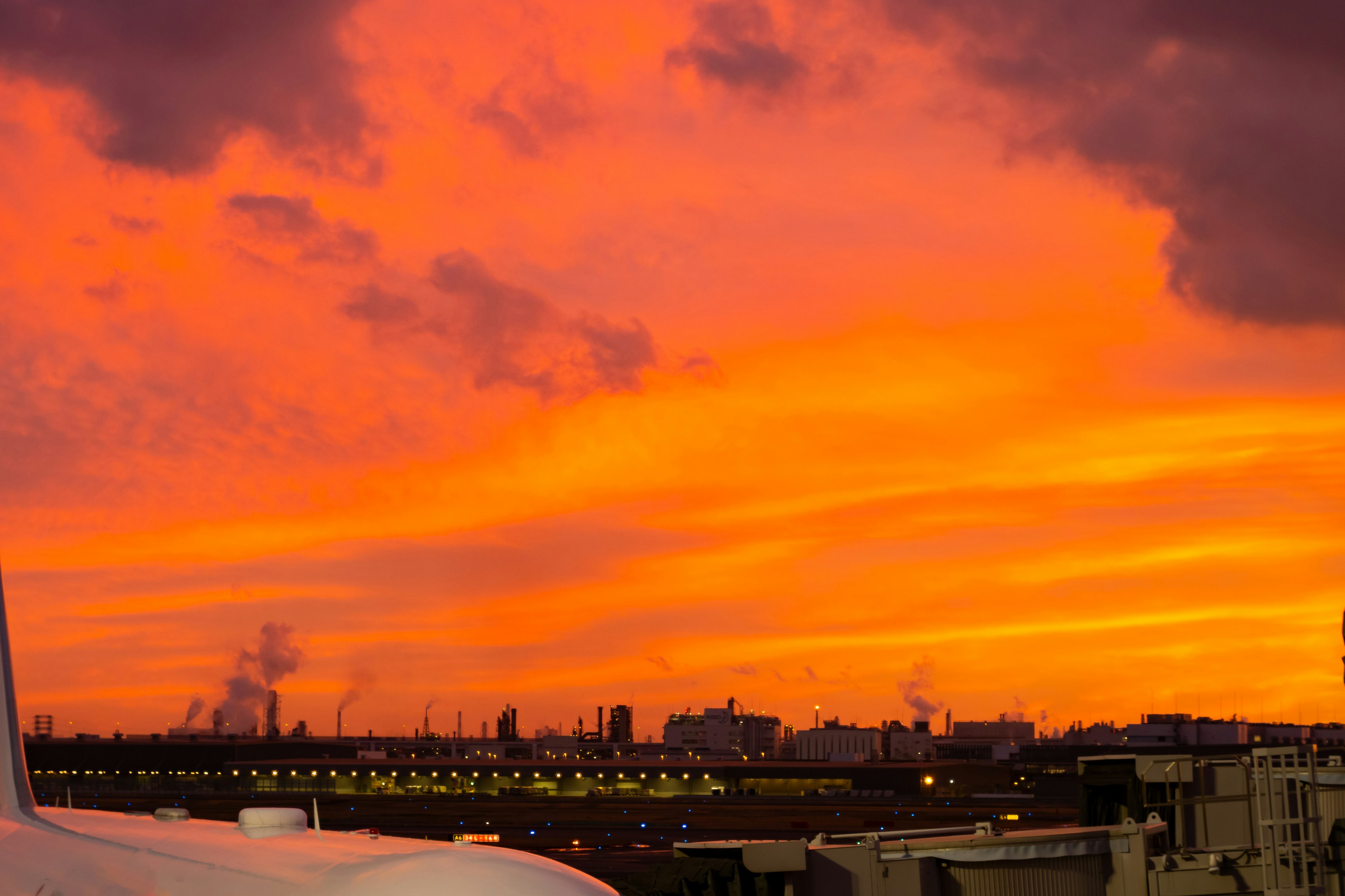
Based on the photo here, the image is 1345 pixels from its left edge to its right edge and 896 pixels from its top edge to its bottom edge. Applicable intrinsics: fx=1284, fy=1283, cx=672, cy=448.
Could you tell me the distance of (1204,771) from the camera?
3089 cm

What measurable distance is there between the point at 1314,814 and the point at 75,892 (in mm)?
21087

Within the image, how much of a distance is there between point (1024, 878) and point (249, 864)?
15.9 m

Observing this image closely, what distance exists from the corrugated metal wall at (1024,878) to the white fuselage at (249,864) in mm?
12920

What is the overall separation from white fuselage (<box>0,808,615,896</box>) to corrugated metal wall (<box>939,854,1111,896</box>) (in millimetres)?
12920

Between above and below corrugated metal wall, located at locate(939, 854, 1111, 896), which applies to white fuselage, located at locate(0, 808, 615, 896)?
above

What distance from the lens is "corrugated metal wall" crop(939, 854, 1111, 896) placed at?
2473 centimetres

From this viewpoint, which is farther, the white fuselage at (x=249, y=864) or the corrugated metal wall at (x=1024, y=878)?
the corrugated metal wall at (x=1024, y=878)

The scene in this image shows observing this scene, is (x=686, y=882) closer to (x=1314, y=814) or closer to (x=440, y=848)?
(x=1314, y=814)

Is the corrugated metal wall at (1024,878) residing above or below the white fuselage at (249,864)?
below

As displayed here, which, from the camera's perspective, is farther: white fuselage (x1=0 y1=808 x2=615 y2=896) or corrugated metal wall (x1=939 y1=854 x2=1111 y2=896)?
corrugated metal wall (x1=939 y1=854 x2=1111 y2=896)

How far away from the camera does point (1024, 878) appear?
24766mm

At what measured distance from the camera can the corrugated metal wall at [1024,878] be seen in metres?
24.7

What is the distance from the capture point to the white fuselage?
481 inches

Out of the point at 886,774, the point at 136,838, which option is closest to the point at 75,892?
the point at 136,838
